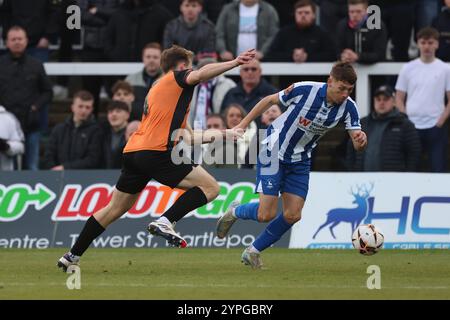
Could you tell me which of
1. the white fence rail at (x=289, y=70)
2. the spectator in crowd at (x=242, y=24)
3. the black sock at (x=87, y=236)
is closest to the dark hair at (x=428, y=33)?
the white fence rail at (x=289, y=70)

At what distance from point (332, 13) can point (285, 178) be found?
7259 millimetres

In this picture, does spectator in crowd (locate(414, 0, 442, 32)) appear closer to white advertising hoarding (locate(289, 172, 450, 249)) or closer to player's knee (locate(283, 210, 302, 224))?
white advertising hoarding (locate(289, 172, 450, 249))

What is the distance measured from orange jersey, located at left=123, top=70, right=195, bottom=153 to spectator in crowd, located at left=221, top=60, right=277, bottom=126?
18.7ft

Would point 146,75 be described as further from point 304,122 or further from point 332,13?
point 304,122

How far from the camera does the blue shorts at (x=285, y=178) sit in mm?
13055

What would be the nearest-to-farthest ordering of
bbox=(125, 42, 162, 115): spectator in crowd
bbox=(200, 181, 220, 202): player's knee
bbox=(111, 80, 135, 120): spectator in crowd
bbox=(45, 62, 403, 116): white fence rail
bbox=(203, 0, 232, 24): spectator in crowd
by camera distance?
1. bbox=(200, 181, 220, 202): player's knee
2. bbox=(111, 80, 135, 120): spectator in crowd
3. bbox=(125, 42, 162, 115): spectator in crowd
4. bbox=(45, 62, 403, 116): white fence rail
5. bbox=(203, 0, 232, 24): spectator in crowd

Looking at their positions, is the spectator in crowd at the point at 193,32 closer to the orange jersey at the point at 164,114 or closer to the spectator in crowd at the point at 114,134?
the spectator in crowd at the point at 114,134

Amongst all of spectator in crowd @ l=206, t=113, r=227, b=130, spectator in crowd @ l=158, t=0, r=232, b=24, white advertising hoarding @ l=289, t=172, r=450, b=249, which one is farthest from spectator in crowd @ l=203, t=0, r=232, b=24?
white advertising hoarding @ l=289, t=172, r=450, b=249

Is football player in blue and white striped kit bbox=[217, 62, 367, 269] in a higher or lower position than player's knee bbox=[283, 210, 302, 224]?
higher

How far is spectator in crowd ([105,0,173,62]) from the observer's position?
64.6ft

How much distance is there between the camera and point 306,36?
19391 mm
